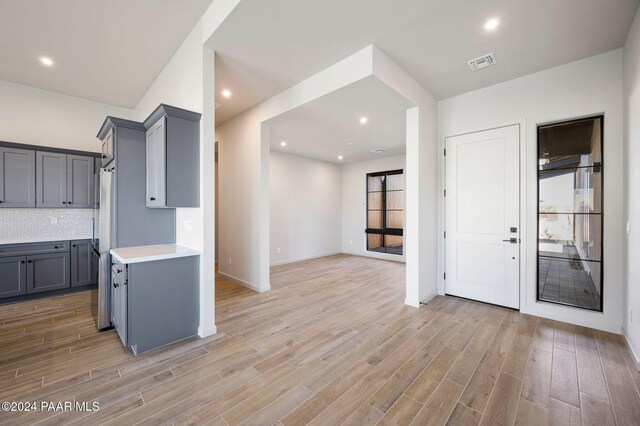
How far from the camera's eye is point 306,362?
234 centimetres

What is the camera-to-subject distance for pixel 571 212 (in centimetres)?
319

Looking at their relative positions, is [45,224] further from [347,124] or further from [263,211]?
[347,124]

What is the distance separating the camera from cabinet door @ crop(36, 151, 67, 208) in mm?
4016

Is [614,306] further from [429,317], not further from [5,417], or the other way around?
[5,417]

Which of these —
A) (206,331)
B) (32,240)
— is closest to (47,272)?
(32,240)

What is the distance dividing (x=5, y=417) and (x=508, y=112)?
566 cm

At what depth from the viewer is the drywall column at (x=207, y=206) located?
2787 millimetres

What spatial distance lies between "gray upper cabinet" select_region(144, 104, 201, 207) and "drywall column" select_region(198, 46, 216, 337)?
0.38ft

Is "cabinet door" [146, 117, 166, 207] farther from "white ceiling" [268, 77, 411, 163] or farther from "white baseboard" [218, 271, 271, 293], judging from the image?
"white baseboard" [218, 271, 271, 293]

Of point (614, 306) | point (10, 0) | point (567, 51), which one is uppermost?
point (10, 0)

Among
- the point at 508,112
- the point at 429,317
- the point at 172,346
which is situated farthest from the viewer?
the point at 508,112

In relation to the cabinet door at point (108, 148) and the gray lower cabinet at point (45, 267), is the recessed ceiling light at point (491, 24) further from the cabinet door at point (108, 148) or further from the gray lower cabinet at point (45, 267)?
the gray lower cabinet at point (45, 267)

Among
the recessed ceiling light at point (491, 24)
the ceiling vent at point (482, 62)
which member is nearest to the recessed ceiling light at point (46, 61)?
the recessed ceiling light at point (491, 24)

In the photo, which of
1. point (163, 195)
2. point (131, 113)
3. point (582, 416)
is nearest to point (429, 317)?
point (582, 416)
